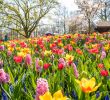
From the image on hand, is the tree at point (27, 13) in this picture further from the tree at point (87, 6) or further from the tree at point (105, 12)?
the tree at point (105, 12)

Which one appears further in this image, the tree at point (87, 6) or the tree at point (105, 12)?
the tree at point (105, 12)

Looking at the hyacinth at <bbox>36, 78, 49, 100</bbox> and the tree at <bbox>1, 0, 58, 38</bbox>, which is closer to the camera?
the hyacinth at <bbox>36, 78, 49, 100</bbox>

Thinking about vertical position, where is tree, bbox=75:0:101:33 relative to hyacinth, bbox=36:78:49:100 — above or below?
above

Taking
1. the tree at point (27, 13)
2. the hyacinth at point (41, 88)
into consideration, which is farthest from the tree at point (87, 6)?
the hyacinth at point (41, 88)

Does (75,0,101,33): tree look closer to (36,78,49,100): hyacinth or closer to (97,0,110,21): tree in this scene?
(97,0,110,21): tree

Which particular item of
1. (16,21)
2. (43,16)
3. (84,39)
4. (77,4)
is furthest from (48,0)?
(84,39)

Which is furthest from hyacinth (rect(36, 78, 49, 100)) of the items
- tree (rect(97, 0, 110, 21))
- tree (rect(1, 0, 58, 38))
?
tree (rect(97, 0, 110, 21))

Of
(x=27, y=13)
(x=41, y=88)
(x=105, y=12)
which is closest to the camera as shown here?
(x=41, y=88)

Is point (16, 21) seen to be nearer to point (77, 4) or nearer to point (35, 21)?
point (35, 21)

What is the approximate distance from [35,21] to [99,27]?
16.0 m

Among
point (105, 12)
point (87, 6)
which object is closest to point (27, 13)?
point (87, 6)

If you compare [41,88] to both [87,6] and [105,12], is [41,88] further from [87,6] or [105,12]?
[105,12]

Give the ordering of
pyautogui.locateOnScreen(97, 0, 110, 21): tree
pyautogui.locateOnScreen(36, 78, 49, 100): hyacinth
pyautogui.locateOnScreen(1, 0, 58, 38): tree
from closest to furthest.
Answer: pyautogui.locateOnScreen(36, 78, 49, 100): hyacinth < pyautogui.locateOnScreen(1, 0, 58, 38): tree < pyautogui.locateOnScreen(97, 0, 110, 21): tree

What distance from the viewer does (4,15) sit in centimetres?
3578
